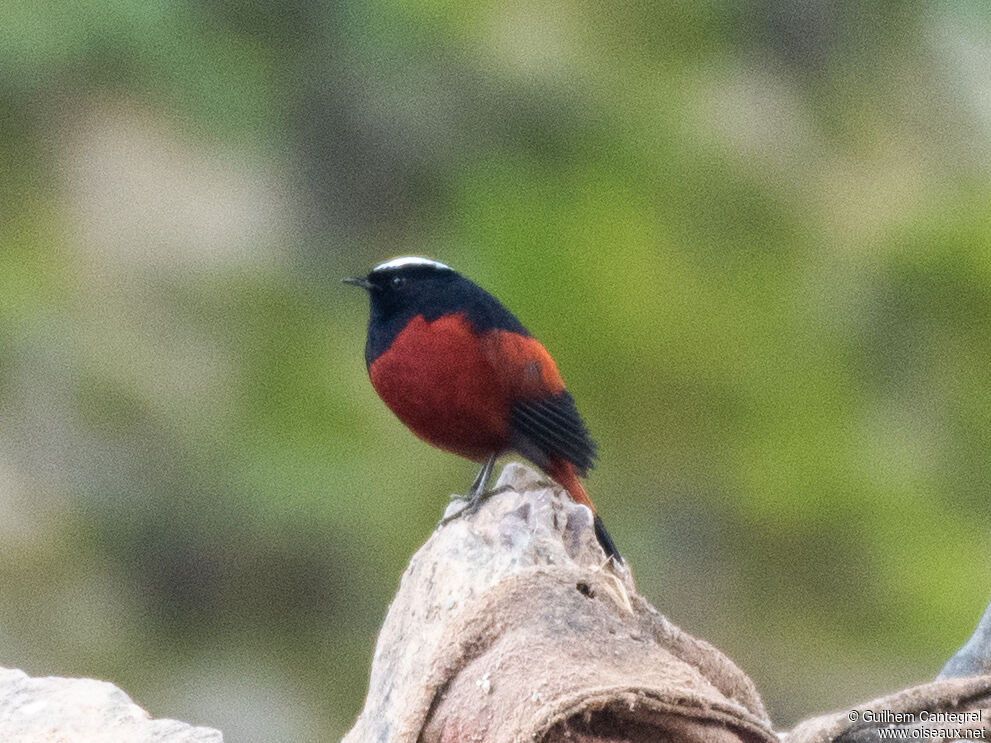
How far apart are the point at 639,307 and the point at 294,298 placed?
163cm

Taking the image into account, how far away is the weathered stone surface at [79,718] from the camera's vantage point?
7.02ft

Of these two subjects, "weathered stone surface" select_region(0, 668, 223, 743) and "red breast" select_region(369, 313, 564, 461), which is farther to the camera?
"red breast" select_region(369, 313, 564, 461)

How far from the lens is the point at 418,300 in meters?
3.01

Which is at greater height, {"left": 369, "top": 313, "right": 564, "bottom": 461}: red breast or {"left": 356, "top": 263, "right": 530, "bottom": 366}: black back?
{"left": 356, "top": 263, "right": 530, "bottom": 366}: black back

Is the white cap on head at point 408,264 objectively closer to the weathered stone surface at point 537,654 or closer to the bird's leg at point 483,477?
the bird's leg at point 483,477

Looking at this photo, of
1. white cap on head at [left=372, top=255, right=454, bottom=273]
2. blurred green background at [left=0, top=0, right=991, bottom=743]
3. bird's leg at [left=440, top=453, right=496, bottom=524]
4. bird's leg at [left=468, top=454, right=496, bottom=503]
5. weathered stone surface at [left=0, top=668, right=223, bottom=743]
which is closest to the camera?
weathered stone surface at [left=0, top=668, right=223, bottom=743]

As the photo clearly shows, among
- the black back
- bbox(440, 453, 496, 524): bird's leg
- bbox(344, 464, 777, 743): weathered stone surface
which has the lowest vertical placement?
bbox(344, 464, 777, 743): weathered stone surface

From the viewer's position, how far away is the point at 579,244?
15.0 feet

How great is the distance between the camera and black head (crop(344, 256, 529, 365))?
2.94 metres

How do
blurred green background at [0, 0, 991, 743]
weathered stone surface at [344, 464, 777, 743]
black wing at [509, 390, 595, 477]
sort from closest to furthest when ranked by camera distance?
weathered stone surface at [344, 464, 777, 743] < black wing at [509, 390, 595, 477] < blurred green background at [0, 0, 991, 743]

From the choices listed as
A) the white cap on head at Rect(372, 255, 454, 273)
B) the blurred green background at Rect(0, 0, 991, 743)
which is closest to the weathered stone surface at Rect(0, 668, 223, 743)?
the white cap on head at Rect(372, 255, 454, 273)

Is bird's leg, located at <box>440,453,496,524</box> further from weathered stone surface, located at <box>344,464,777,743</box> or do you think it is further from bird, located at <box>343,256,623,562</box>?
weathered stone surface, located at <box>344,464,777,743</box>

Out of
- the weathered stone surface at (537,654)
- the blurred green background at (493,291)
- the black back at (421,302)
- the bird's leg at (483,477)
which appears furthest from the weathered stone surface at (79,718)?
the blurred green background at (493,291)

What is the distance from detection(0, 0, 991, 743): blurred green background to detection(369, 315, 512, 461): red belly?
1540 millimetres
